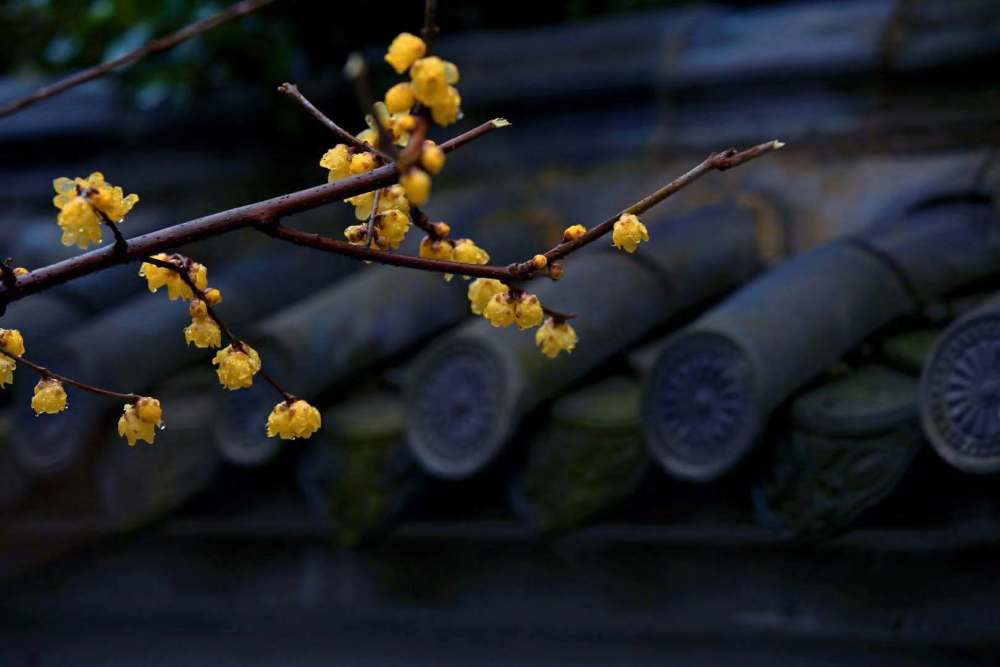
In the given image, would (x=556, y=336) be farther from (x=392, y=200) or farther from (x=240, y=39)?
(x=240, y=39)

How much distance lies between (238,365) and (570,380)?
99 cm

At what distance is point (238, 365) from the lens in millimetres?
1127

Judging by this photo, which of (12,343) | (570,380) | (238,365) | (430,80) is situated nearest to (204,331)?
(238,365)

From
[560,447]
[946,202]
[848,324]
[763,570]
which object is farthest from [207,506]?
[946,202]

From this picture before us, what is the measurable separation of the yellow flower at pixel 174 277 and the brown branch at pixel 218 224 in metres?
0.05

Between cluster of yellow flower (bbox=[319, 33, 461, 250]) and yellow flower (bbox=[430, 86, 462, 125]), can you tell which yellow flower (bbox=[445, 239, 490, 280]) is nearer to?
cluster of yellow flower (bbox=[319, 33, 461, 250])

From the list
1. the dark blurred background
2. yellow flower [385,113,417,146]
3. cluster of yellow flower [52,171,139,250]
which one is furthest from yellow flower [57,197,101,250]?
the dark blurred background

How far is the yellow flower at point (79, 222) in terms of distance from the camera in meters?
1.00

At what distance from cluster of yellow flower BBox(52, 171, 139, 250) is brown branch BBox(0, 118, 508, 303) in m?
0.02

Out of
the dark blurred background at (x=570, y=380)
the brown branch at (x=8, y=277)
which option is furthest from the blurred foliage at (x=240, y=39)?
the brown branch at (x=8, y=277)

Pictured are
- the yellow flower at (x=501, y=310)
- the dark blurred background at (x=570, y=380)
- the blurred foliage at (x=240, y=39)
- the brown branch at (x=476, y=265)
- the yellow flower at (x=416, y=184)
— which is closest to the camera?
the yellow flower at (x=416, y=184)

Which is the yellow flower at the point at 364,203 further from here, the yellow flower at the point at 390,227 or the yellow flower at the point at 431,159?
the yellow flower at the point at 431,159

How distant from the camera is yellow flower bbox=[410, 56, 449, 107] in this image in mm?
900

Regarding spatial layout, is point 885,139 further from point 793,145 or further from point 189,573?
point 189,573
